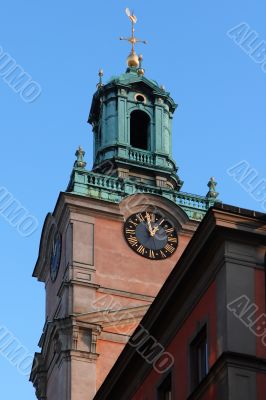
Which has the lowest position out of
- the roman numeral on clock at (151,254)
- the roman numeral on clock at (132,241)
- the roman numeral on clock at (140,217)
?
the roman numeral on clock at (151,254)

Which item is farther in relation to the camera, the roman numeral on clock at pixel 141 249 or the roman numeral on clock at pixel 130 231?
the roman numeral on clock at pixel 130 231

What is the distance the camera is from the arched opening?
68375mm

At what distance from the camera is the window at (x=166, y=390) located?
101ft

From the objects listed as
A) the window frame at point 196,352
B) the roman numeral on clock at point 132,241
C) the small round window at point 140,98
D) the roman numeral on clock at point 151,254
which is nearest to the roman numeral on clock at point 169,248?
the roman numeral on clock at point 151,254

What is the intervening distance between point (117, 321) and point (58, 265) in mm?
5363

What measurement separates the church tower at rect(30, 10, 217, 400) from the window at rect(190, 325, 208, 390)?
83.0 feet

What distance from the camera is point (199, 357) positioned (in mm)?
29281

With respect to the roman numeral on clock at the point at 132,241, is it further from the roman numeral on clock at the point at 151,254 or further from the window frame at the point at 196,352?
the window frame at the point at 196,352

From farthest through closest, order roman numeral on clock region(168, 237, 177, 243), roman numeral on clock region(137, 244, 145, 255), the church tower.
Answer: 1. roman numeral on clock region(168, 237, 177, 243)
2. roman numeral on clock region(137, 244, 145, 255)
3. the church tower

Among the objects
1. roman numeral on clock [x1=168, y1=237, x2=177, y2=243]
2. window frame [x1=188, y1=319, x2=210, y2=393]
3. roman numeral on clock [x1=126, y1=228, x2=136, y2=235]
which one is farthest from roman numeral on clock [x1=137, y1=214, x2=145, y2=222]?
window frame [x1=188, y1=319, x2=210, y2=393]

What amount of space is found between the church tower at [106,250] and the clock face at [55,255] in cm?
6

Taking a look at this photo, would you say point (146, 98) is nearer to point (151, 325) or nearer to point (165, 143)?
point (165, 143)

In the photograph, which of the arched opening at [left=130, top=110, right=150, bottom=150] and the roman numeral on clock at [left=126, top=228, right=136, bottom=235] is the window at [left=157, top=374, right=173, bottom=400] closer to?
the roman numeral on clock at [left=126, top=228, right=136, bottom=235]

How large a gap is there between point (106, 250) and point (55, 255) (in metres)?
3.99
